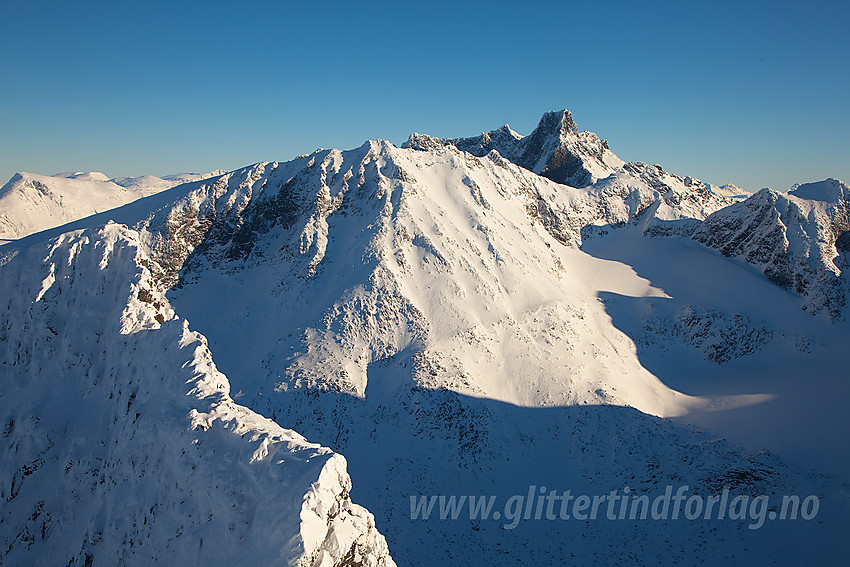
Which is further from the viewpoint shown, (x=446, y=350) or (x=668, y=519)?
(x=446, y=350)

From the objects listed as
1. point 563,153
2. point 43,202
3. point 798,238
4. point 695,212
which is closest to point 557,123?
point 563,153

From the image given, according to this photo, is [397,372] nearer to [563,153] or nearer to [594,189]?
[594,189]

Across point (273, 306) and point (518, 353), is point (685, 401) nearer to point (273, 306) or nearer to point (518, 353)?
point (518, 353)

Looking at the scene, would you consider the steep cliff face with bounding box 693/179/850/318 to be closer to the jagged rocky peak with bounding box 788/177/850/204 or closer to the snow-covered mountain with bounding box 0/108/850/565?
the jagged rocky peak with bounding box 788/177/850/204

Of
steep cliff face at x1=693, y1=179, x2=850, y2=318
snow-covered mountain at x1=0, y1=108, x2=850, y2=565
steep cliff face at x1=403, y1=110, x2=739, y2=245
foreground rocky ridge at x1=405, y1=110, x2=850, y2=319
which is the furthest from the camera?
steep cliff face at x1=403, y1=110, x2=739, y2=245

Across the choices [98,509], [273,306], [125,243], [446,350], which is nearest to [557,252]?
[446,350]

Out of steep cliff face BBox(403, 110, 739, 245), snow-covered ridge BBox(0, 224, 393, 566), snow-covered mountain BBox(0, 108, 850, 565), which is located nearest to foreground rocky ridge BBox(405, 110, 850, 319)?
steep cliff face BBox(403, 110, 739, 245)
